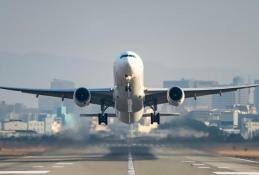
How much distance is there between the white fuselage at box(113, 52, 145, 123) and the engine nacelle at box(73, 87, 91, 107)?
7.39 feet

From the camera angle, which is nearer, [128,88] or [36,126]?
[128,88]

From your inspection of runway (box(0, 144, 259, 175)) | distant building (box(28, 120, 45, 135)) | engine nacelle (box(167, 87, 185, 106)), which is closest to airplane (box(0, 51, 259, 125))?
engine nacelle (box(167, 87, 185, 106))

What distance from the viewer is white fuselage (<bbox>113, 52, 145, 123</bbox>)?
153ft

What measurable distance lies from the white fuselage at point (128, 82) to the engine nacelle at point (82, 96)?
2252 millimetres

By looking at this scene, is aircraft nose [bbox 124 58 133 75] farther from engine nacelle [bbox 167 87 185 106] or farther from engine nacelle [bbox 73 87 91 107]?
engine nacelle [bbox 167 87 185 106]

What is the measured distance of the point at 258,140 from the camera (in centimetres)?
7056

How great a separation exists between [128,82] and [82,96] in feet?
13.3

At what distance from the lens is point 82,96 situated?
158 ft

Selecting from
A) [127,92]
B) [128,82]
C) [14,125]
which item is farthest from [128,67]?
[14,125]

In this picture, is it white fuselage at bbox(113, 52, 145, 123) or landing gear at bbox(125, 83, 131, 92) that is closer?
white fuselage at bbox(113, 52, 145, 123)

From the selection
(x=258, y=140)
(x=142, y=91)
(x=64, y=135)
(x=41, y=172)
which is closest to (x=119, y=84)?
(x=142, y=91)

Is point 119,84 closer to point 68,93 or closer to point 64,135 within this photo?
point 68,93

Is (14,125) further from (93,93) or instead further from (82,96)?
(82,96)

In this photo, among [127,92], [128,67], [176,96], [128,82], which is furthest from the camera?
[176,96]
